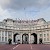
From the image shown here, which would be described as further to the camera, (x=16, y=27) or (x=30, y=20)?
(x=30, y=20)

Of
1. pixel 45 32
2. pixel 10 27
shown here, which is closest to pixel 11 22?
pixel 10 27

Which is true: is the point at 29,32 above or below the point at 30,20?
below

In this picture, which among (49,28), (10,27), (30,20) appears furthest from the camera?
(30,20)

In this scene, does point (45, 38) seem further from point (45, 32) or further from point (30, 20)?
point (30, 20)

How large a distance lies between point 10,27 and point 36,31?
18028 mm

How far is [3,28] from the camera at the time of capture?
115312 mm

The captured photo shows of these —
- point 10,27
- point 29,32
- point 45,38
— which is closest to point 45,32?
point 45,38

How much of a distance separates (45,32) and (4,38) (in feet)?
87.9

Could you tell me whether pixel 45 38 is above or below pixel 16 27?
below

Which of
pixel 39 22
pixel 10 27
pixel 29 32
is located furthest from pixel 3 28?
pixel 39 22

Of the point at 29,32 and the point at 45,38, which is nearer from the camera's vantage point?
the point at 45,38

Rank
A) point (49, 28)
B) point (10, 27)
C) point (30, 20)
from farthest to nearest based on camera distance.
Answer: point (30, 20) → point (10, 27) → point (49, 28)

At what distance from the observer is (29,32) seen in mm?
122875

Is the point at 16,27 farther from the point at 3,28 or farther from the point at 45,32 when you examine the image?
the point at 45,32
